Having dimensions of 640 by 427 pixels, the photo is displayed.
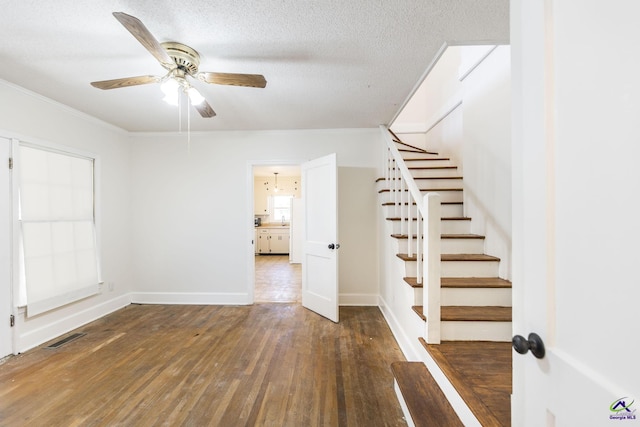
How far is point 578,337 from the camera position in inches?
23.5

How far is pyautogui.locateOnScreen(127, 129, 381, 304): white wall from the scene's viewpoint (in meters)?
3.77

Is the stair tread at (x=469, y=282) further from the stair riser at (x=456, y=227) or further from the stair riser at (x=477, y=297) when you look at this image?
the stair riser at (x=456, y=227)

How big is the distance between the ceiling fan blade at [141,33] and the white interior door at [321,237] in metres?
1.93

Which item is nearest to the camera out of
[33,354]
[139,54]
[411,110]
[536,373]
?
[536,373]

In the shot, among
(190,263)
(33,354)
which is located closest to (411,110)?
(190,263)

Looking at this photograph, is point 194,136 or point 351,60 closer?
point 351,60

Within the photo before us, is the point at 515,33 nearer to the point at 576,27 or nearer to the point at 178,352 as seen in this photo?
the point at 576,27

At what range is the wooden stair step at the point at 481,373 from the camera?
126 cm

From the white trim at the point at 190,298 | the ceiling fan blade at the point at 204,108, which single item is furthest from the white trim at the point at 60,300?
the ceiling fan blade at the point at 204,108

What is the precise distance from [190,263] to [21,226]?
1.72 m

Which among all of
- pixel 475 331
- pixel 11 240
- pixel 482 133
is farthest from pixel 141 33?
pixel 482 133

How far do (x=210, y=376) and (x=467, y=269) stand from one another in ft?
7.50

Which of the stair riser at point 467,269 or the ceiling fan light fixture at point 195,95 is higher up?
the ceiling fan light fixture at point 195,95

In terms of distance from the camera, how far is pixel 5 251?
2408 mm
